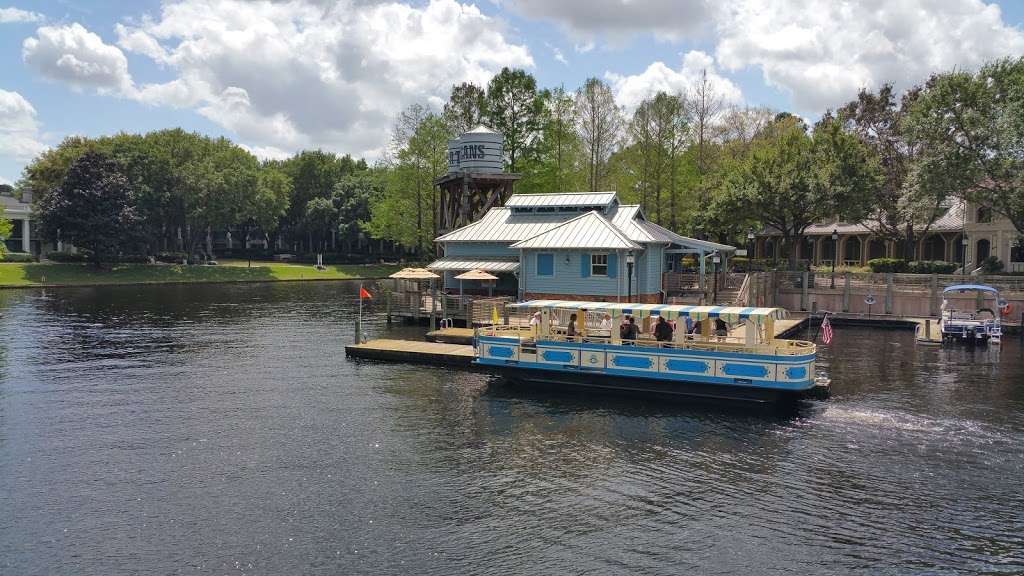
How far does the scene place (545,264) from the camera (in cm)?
4566

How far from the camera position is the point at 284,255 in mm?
120688

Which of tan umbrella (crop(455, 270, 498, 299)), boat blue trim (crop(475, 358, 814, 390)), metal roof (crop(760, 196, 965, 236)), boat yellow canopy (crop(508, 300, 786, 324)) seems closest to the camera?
boat blue trim (crop(475, 358, 814, 390))

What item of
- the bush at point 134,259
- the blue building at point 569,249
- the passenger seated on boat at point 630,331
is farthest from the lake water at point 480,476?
the bush at point 134,259

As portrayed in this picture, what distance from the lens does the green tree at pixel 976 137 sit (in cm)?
5109

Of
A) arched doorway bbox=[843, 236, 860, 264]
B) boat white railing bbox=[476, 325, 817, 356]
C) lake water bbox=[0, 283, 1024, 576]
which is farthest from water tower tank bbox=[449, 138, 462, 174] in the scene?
arched doorway bbox=[843, 236, 860, 264]

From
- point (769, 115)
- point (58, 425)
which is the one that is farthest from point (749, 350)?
point (769, 115)

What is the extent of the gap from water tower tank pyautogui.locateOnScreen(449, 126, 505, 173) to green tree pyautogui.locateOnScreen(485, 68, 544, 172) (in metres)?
18.1

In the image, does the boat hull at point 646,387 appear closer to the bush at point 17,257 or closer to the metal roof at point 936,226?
the metal roof at point 936,226

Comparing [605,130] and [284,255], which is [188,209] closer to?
[284,255]

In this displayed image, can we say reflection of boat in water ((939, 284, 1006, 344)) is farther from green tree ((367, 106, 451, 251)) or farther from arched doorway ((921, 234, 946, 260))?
green tree ((367, 106, 451, 251))

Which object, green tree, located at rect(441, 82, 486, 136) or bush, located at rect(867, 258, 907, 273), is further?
green tree, located at rect(441, 82, 486, 136)

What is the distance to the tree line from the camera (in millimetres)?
53812

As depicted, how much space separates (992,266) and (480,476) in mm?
60044

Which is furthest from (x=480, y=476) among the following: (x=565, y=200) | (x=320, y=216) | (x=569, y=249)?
(x=320, y=216)
